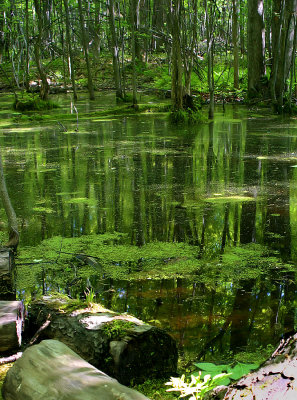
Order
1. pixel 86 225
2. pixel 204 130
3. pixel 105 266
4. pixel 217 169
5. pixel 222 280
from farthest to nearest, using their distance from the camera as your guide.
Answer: pixel 204 130, pixel 217 169, pixel 86 225, pixel 105 266, pixel 222 280

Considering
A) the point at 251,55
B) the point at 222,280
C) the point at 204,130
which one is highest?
the point at 251,55

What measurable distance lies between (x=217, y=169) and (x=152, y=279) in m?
4.97

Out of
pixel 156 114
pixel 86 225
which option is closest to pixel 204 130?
pixel 156 114

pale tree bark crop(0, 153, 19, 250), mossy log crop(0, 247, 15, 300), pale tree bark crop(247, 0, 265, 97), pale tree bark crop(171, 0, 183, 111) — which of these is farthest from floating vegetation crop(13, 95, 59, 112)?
mossy log crop(0, 247, 15, 300)

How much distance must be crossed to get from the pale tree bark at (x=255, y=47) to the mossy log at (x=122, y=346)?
20619mm

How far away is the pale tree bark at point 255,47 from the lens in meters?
21.5

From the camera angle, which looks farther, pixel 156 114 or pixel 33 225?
pixel 156 114

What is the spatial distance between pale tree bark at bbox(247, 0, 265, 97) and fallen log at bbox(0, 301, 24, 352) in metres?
20.6

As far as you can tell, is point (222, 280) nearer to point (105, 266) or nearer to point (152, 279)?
point (152, 279)

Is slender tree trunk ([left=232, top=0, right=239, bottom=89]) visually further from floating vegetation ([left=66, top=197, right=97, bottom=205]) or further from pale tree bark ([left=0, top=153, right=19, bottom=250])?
pale tree bark ([left=0, top=153, right=19, bottom=250])

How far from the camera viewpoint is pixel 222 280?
4230mm

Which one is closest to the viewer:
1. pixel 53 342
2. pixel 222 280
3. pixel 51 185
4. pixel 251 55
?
pixel 53 342

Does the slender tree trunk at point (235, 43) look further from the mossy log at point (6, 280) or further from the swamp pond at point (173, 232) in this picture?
the mossy log at point (6, 280)

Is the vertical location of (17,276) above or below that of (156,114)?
below
